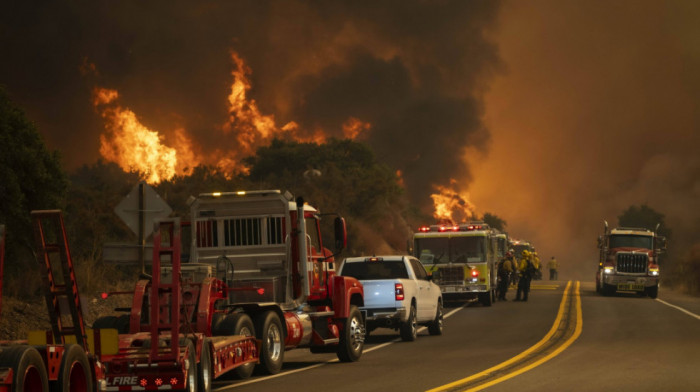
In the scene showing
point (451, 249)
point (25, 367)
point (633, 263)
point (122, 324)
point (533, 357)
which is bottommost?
point (533, 357)

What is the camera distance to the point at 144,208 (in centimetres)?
1639

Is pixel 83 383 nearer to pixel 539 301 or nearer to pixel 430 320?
pixel 430 320

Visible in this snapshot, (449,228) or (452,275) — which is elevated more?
(449,228)

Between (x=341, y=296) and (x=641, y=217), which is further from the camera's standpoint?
(x=641, y=217)

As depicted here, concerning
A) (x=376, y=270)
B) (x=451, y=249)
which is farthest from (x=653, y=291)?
(x=376, y=270)

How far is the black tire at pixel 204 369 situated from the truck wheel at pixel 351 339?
5178 millimetres

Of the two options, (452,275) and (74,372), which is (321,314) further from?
(452,275)

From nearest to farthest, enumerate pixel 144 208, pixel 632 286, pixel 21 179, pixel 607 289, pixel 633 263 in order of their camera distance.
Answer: pixel 144 208 → pixel 21 179 → pixel 632 286 → pixel 633 263 → pixel 607 289

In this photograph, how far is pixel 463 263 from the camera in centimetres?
3416

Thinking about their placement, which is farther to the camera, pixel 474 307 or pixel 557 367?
pixel 474 307

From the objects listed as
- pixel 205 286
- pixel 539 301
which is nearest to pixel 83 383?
pixel 205 286

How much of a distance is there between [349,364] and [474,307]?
17.5 m

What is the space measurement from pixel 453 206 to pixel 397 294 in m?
87.7

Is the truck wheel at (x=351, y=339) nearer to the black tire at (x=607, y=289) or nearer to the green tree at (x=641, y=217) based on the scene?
the black tire at (x=607, y=289)
